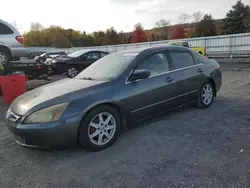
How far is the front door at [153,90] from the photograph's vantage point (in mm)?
3875

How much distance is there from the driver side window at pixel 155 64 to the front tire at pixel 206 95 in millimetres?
1209

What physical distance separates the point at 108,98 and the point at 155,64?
4.34 ft


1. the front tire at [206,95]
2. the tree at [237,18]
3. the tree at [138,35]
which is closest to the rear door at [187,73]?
the front tire at [206,95]

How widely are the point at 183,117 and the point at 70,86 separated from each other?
237 cm

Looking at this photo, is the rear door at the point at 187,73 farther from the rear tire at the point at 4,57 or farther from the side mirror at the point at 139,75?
Result: the rear tire at the point at 4,57

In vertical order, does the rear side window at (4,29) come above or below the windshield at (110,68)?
above

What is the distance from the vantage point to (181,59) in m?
4.87

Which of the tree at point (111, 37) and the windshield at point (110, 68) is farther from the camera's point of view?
the tree at point (111, 37)

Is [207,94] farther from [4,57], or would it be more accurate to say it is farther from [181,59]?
[4,57]

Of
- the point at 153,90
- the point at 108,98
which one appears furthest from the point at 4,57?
the point at 153,90

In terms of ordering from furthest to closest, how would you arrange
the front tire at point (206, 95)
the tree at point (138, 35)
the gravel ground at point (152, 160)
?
the tree at point (138, 35) → the front tire at point (206, 95) → the gravel ground at point (152, 160)

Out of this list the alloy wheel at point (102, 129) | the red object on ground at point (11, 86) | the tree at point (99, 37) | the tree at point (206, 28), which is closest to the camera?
the alloy wheel at point (102, 129)

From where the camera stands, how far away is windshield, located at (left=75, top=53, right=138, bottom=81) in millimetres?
3984

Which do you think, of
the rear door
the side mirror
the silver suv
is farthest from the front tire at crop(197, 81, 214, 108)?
the silver suv
